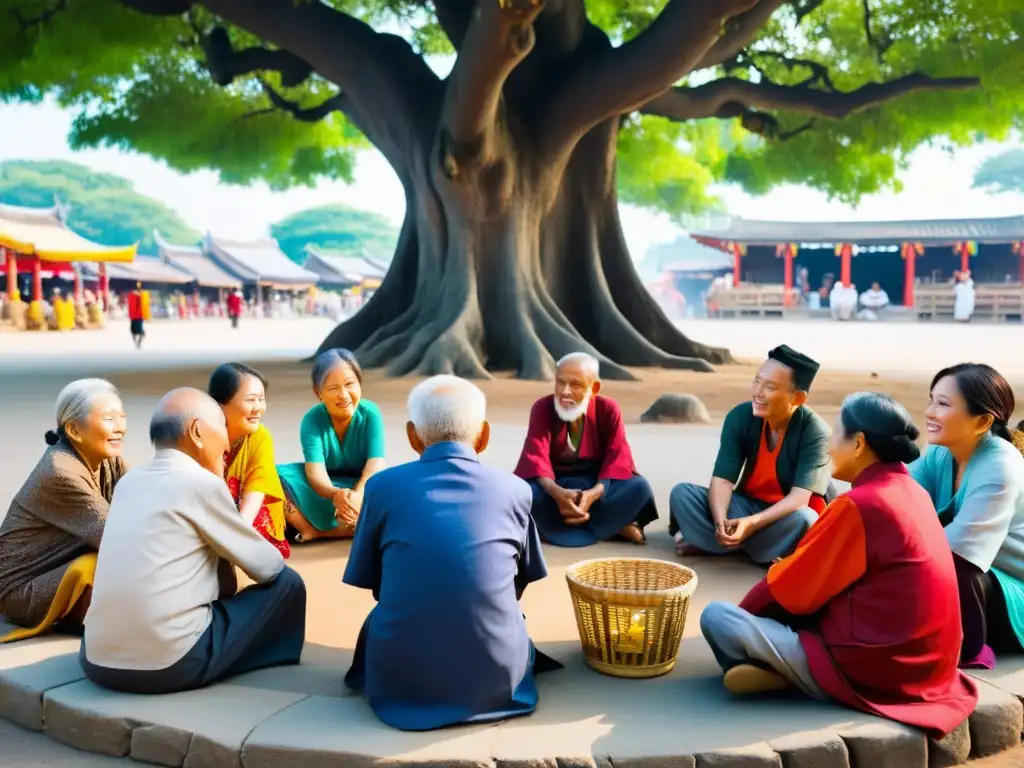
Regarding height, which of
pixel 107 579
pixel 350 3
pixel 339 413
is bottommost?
pixel 107 579

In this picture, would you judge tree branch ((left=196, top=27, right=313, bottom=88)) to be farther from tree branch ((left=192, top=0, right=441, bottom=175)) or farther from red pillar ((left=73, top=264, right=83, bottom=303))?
red pillar ((left=73, top=264, right=83, bottom=303))

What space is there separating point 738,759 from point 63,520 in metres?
2.31

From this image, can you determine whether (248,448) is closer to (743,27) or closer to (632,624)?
(632,624)

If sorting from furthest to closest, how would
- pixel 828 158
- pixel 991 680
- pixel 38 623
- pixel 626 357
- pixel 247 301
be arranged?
1. pixel 247 301
2. pixel 828 158
3. pixel 626 357
4. pixel 38 623
5. pixel 991 680

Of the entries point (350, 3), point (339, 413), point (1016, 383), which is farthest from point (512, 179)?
point (339, 413)

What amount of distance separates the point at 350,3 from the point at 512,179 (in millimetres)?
5394

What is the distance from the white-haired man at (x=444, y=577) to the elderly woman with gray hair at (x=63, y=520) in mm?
1068

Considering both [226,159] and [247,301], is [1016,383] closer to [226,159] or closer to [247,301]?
[226,159]

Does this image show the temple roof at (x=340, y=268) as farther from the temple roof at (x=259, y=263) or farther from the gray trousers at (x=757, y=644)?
the gray trousers at (x=757, y=644)

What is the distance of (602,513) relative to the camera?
4.53 metres

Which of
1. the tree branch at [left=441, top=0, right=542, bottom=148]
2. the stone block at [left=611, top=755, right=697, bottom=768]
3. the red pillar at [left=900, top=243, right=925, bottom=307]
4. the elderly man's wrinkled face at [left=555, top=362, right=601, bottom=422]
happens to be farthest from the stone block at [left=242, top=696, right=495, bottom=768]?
the red pillar at [left=900, top=243, right=925, bottom=307]

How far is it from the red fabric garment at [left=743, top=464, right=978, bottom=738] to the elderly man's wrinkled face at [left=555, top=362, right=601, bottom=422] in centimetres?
190

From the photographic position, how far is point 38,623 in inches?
127

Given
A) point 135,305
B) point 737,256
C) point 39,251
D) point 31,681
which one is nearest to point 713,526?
point 31,681
